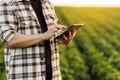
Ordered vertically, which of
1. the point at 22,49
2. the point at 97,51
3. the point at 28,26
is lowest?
the point at 97,51

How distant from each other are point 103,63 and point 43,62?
7333 millimetres

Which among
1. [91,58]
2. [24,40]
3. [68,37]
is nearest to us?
[24,40]

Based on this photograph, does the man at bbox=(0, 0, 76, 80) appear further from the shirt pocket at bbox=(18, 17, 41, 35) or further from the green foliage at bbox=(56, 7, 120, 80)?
the green foliage at bbox=(56, 7, 120, 80)

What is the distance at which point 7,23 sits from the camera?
3.40 m

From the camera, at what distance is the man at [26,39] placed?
3.38 m

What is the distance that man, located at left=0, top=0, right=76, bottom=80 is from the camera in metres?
3.38

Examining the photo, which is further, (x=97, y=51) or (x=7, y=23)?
(x=97, y=51)

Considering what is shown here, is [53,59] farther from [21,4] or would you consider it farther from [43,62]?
[21,4]

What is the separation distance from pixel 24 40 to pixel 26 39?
15 mm

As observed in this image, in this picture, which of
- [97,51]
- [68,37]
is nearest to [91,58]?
[97,51]

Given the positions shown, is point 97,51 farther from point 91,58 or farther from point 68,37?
point 68,37

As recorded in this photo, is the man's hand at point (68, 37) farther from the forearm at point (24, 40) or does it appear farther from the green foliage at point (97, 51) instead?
the green foliage at point (97, 51)

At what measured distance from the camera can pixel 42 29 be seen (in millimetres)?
3488

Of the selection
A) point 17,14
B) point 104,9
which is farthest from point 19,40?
point 104,9
